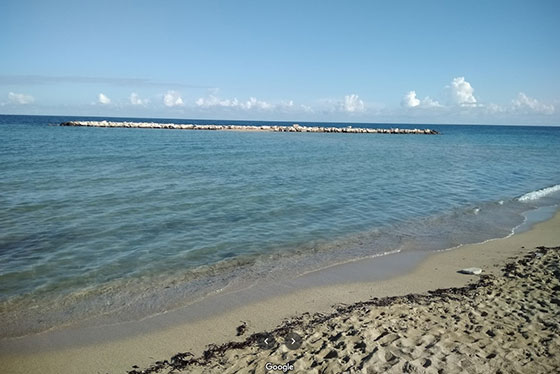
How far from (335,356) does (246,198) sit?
1144 cm

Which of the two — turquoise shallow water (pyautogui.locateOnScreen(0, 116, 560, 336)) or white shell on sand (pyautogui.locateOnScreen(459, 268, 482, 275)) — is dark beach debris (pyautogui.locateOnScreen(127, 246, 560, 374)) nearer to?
white shell on sand (pyautogui.locateOnScreen(459, 268, 482, 275))

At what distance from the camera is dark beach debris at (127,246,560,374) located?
5344 millimetres

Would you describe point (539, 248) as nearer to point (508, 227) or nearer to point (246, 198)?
point (508, 227)

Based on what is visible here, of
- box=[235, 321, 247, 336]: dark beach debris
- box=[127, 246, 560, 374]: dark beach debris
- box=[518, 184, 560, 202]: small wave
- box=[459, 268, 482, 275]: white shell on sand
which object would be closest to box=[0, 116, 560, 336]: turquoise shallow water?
box=[518, 184, 560, 202]: small wave

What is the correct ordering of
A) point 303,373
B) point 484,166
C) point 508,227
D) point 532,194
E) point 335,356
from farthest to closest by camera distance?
point 484,166 < point 532,194 < point 508,227 < point 335,356 < point 303,373

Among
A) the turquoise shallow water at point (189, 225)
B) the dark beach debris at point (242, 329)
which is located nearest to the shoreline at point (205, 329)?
the dark beach debris at point (242, 329)

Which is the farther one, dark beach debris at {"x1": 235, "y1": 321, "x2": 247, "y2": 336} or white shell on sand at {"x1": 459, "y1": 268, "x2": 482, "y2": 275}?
white shell on sand at {"x1": 459, "y1": 268, "x2": 482, "y2": 275}

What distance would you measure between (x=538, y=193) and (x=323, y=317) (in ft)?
63.9

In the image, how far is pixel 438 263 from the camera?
9.73 m

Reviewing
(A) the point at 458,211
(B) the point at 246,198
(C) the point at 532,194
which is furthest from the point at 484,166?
(B) the point at 246,198

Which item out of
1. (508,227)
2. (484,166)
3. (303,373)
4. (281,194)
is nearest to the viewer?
(303,373)

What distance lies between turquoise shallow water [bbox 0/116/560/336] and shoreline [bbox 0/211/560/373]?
0.74 m

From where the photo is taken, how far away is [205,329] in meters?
6.37

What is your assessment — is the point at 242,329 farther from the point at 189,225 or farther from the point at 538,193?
the point at 538,193
